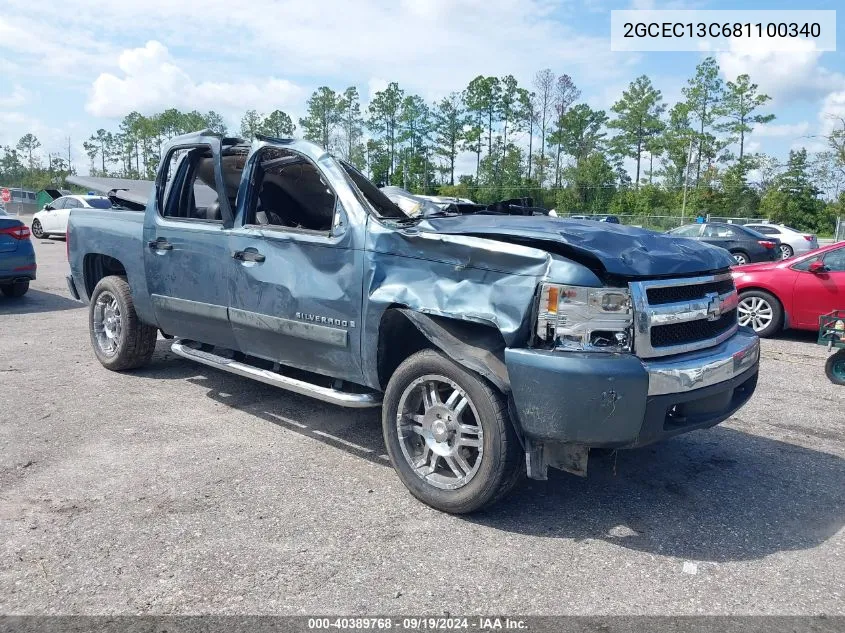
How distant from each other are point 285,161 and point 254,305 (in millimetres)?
1094

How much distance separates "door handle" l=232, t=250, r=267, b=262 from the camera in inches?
184

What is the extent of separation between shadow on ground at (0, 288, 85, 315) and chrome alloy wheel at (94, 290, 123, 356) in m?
4.12

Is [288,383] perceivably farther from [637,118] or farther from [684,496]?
[637,118]

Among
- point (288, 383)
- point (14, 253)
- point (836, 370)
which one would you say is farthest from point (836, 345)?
point (14, 253)

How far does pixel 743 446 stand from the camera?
15.9 feet

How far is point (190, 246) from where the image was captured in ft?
17.2

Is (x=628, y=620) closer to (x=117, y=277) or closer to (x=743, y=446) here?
(x=743, y=446)

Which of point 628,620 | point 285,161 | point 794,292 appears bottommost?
point 628,620

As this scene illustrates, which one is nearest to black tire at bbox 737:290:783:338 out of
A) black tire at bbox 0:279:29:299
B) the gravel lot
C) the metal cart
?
the metal cart

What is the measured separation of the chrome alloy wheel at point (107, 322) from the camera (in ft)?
20.9

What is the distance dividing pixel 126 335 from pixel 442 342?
3.75 metres

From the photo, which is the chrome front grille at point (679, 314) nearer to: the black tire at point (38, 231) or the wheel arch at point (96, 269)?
the wheel arch at point (96, 269)

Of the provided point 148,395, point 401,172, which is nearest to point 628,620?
point 148,395

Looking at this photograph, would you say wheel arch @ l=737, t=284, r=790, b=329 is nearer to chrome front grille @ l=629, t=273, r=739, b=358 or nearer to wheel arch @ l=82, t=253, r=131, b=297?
chrome front grille @ l=629, t=273, r=739, b=358
